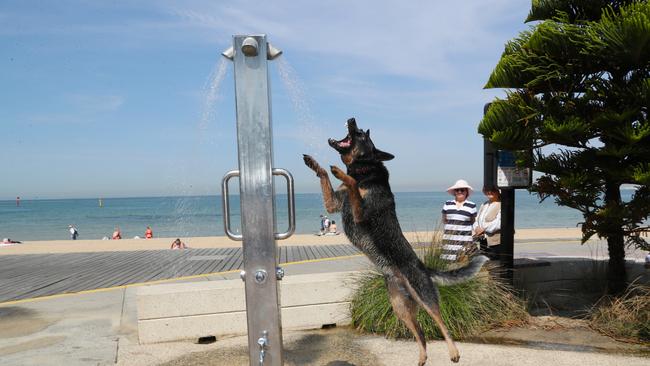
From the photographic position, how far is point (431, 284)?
321cm

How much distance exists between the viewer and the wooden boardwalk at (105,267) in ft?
26.9

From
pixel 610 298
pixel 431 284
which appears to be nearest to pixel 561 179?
pixel 610 298

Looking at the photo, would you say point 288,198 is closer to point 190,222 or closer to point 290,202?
point 290,202

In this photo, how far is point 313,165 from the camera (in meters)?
2.78

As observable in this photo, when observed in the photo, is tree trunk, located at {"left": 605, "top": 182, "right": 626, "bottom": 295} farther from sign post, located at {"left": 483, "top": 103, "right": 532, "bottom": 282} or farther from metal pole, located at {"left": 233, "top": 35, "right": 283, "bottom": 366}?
metal pole, located at {"left": 233, "top": 35, "right": 283, "bottom": 366}

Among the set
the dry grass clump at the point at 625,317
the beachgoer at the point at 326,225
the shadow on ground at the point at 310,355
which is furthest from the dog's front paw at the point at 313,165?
the beachgoer at the point at 326,225

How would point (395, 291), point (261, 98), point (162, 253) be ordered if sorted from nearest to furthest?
point (261, 98) < point (395, 291) < point (162, 253)

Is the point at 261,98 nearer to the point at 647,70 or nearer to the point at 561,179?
the point at 561,179

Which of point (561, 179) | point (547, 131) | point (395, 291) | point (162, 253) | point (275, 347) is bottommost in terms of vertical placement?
point (162, 253)

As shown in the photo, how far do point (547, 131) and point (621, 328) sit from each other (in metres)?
2.22

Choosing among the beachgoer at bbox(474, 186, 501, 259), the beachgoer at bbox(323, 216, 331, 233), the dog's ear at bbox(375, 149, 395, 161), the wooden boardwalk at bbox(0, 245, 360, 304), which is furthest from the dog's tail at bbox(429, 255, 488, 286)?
the beachgoer at bbox(323, 216, 331, 233)

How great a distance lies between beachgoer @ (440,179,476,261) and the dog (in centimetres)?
231

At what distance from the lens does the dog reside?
2.94 metres

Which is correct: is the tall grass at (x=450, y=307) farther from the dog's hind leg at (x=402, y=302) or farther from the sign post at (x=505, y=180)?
the dog's hind leg at (x=402, y=302)
